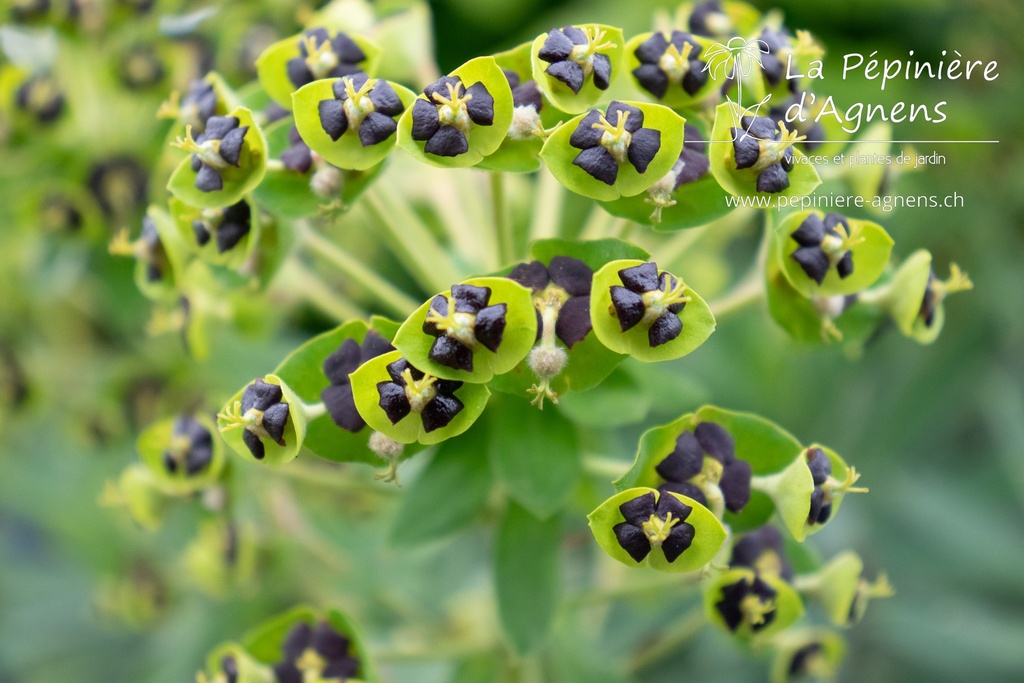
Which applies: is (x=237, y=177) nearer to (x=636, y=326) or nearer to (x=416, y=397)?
(x=416, y=397)

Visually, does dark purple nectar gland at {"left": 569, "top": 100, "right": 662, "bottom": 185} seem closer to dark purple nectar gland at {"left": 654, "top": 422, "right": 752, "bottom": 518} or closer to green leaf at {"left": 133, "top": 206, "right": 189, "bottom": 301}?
dark purple nectar gland at {"left": 654, "top": 422, "right": 752, "bottom": 518}

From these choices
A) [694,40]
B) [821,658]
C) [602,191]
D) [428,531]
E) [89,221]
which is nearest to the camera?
[602,191]

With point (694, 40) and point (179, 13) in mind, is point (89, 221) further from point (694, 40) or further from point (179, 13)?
point (694, 40)

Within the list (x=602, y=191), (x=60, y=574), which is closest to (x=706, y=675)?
(x=602, y=191)

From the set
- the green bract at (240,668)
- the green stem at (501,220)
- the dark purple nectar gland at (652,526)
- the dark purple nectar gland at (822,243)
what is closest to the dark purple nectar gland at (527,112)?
the green stem at (501,220)

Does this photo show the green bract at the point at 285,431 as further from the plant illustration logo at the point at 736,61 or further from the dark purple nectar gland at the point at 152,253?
the plant illustration logo at the point at 736,61

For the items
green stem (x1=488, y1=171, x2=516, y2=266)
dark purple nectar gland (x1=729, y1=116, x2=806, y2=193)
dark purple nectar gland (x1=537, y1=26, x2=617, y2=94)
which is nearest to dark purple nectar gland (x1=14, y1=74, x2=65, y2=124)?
green stem (x1=488, y1=171, x2=516, y2=266)
